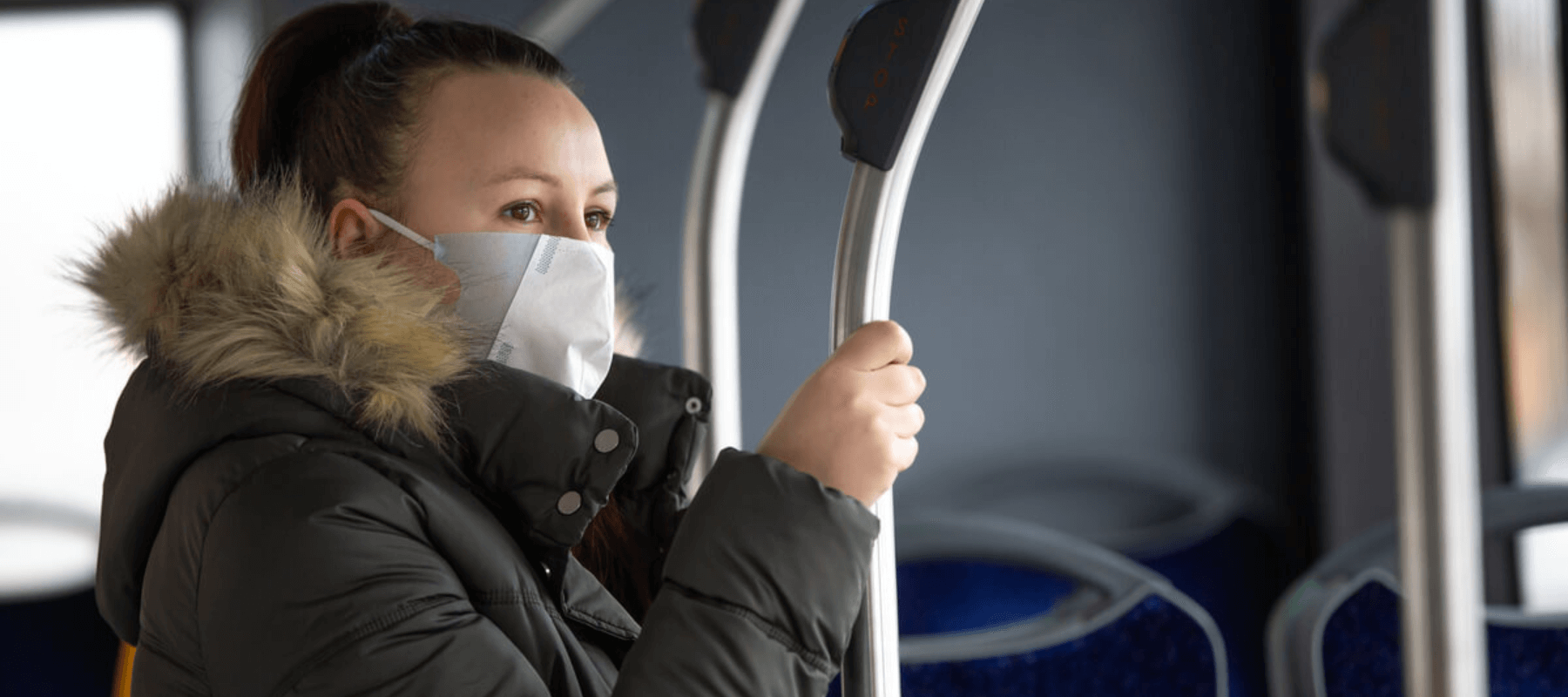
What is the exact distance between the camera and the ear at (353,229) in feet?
3.08

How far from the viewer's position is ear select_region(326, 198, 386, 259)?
0.94 m

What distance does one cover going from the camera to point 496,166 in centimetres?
90

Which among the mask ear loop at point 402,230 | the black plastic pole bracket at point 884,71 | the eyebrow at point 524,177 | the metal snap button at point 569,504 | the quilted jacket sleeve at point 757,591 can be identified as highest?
the black plastic pole bracket at point 884,71

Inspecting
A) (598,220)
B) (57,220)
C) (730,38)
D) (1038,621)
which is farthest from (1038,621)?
(57,220)

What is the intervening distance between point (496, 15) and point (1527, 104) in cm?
235

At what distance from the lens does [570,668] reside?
2.43 feet

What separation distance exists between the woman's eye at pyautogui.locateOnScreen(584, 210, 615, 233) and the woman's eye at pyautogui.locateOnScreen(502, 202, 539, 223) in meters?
0.06

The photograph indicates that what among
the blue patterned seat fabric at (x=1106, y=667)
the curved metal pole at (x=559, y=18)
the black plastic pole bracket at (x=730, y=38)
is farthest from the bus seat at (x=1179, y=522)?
the black plastic pole bracket at (x=730, y=38)

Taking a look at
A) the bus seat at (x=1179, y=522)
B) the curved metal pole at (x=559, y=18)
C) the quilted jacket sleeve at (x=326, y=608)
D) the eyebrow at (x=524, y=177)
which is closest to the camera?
the quilted jacket sleeve at (x=326, y=608)

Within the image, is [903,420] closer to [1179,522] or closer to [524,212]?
[524,212]

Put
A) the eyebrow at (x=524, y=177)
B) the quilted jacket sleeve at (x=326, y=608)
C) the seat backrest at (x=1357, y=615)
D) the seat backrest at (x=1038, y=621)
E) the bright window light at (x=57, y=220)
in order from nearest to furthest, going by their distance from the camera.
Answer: the quilted jacket sleeve at (x=326, y=608), the eyebrow at (x=524, y=177), the seat backrest at (x=1038, y=621), the seat backrest at (x=1357, y=615), the bright window light at (x=57, y=220)

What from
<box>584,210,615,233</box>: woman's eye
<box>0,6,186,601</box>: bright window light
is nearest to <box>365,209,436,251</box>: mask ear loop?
<box>584,210,615,233</box>: woman's eye

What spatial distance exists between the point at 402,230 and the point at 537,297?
0.35 ft

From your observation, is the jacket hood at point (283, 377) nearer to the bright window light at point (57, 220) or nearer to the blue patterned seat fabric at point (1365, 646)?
the blue patterned seat fabric at point (1365, 646)
